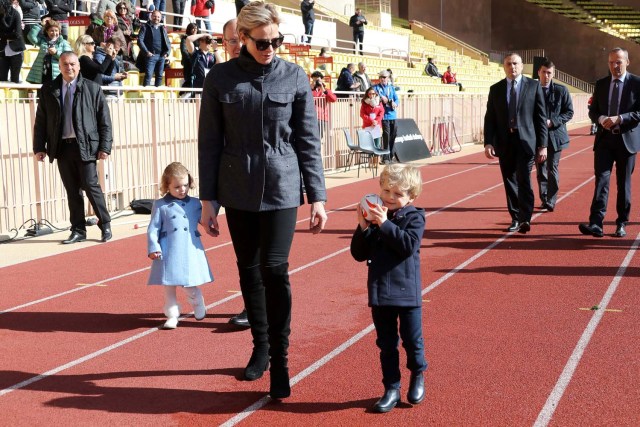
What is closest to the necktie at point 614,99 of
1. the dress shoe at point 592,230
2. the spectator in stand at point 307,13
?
the dress shoe at point 592,230

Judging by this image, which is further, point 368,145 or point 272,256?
point 368,145

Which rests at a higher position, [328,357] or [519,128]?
[519,128]

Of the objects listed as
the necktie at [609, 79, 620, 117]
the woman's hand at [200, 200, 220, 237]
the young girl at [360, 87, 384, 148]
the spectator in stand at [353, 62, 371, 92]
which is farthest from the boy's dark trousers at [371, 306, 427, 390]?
the spectator in stand at [353, 62, 371, 92]

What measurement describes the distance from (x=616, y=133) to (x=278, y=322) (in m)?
6.37

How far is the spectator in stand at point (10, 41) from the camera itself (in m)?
13.8

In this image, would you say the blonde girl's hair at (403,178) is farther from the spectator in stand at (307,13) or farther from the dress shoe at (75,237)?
the spectator in stand at (307,13)

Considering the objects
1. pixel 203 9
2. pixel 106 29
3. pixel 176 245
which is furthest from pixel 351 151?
pixel 176 245

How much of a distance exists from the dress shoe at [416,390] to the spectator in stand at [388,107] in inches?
625

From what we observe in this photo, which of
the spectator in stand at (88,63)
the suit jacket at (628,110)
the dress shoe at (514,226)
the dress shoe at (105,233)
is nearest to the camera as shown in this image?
the suit jacket at (628,110)

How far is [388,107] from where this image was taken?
66.9 ft

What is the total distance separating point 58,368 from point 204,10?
2151 centimetres

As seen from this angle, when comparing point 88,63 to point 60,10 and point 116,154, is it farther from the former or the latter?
point 60,10

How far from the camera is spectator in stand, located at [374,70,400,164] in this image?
2036 centimetres

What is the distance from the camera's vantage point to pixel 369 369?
5.30m
